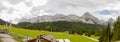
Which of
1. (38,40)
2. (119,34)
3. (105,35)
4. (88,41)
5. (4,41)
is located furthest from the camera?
(88,41)

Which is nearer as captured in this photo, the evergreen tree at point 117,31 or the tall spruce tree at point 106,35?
the evergreen tree at point 117,31

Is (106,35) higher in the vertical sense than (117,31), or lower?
lower

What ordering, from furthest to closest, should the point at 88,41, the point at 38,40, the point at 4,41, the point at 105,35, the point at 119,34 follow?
the point at 88,41 → the point at 105,35 → the point at 119,34 → the point at 38,40 → the point at 4,41

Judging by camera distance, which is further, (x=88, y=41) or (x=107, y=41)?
(x=88, y=41)

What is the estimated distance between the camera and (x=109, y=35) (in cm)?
9944

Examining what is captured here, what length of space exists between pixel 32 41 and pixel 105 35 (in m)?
28.5

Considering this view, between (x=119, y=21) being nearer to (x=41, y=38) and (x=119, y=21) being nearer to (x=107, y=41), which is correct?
(x=107, y=41)

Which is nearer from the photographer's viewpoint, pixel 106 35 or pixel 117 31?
pixel 117 31

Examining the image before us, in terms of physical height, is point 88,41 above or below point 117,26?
below

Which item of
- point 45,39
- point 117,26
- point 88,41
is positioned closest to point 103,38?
point 117,26

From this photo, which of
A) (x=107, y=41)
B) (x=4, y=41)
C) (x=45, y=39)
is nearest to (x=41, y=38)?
(x=45, y=39)

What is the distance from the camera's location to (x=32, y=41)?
82.0 metres

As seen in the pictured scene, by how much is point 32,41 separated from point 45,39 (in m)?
3.76

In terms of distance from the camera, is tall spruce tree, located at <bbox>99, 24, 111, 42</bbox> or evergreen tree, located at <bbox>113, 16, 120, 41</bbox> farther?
tall spruce tree, located at <bbox>99, 24, 111, 42</bbox>
